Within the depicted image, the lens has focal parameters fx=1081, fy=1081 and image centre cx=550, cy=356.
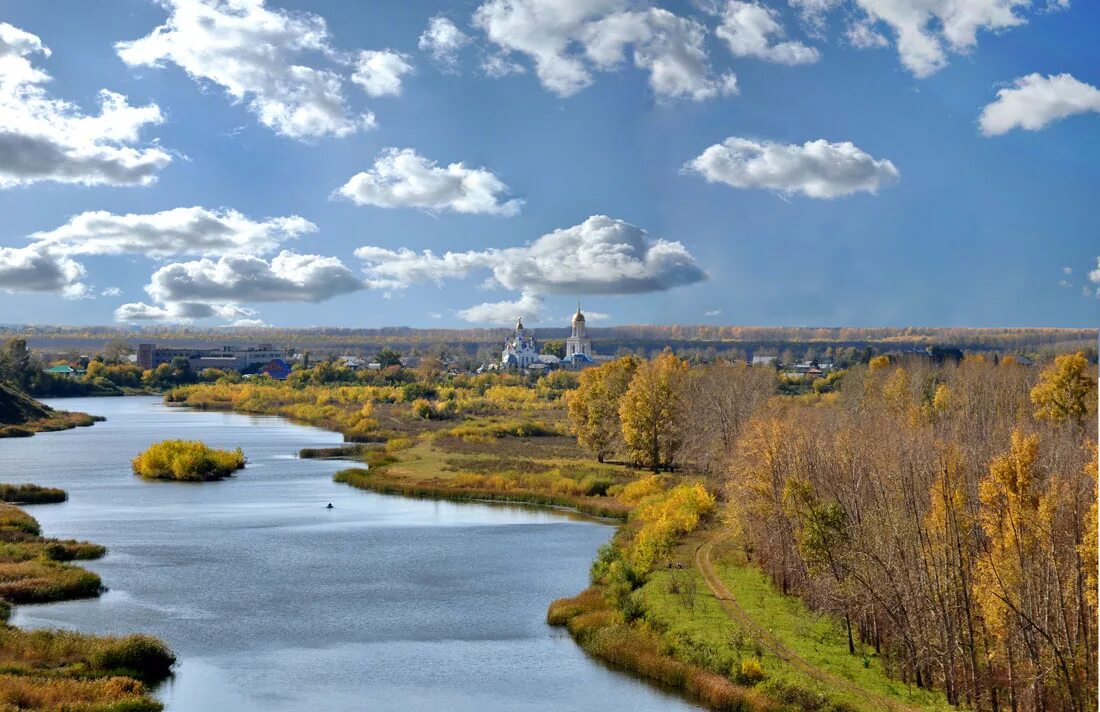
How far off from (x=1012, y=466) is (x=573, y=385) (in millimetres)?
142452

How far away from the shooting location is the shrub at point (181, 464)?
70562mm

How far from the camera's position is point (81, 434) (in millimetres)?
103625

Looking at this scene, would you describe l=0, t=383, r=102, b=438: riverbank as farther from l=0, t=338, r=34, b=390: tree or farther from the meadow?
the meadow

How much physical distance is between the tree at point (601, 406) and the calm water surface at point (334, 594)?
55.7 feet

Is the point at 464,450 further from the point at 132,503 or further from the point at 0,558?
the point at 0,558

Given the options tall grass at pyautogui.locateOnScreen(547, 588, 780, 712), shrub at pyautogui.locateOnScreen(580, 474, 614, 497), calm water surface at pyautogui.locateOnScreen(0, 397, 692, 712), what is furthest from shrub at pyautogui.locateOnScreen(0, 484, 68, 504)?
tall grass at pyautogui.locateOnScreen(547, 588, 780, 712)

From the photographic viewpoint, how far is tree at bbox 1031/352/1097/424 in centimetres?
6050

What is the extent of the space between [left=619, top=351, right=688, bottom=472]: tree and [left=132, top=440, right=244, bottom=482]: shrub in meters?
A: 27.2

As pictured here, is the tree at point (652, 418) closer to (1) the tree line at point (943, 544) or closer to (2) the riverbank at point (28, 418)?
(1) the tree line at point (943, 544)

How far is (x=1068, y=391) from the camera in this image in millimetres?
61875

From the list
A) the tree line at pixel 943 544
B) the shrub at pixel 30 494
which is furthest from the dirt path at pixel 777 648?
the shrub at pixel 30 494

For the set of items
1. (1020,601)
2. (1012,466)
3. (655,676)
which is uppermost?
(1012,466)

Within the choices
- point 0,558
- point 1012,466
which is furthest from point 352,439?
point 1012,466

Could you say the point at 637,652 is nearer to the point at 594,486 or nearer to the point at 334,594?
the point at 334,594
